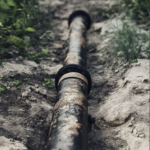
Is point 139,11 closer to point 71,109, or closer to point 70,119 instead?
point 71,109

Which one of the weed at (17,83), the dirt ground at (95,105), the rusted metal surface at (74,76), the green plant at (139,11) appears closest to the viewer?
the dirt ground at (95,105)

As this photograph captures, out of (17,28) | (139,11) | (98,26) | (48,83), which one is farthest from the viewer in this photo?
(98,26)

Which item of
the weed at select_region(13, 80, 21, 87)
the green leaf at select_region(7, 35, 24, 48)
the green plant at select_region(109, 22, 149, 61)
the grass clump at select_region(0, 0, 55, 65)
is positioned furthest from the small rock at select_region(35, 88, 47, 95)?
the green plant at select_region(109, 22, 149, 61)

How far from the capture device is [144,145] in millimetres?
1574

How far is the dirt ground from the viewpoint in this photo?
1.65 metres

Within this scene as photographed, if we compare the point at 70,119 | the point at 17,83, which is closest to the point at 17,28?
the point at 17,83

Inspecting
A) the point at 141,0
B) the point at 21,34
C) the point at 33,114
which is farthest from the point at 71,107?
the point at 141,0

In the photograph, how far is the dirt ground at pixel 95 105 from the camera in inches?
65.1

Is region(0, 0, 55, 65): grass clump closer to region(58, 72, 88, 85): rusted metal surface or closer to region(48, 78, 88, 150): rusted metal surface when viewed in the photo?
region(58, 72, 88, 85): rusted metal surface

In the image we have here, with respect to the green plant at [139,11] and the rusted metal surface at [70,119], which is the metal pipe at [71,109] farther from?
the green plant at [139,11]

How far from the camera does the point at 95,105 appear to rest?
2.16 metres

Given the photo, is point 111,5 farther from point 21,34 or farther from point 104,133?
point 104,133

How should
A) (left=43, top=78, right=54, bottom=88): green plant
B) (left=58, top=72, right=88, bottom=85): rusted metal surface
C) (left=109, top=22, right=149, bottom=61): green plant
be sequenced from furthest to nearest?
1. (left=109, top=22, right=149, bottom=61): green plant
2. (left=43, top=78, right=54, bottom=88): green plant
3. (left=58, top=72, right=88, bottom=85): rusted metal surface

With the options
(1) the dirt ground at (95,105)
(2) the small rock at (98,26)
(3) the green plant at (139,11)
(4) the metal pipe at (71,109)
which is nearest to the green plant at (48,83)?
(1) the dirt ground at (95,105)
